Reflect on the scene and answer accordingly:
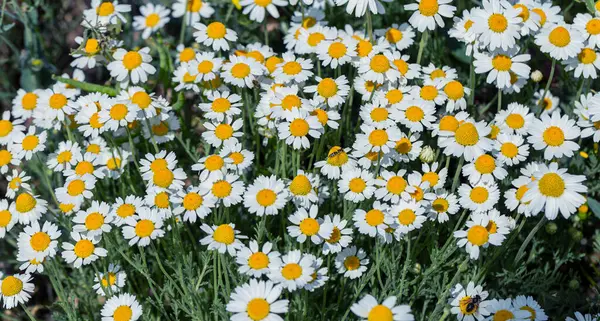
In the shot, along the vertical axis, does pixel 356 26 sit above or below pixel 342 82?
above

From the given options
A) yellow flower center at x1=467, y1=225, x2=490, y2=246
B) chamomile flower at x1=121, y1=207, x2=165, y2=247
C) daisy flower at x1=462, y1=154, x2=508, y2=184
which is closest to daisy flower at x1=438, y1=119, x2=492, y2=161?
daisy flower at x1=462, y1=154, x2=508, y2=184

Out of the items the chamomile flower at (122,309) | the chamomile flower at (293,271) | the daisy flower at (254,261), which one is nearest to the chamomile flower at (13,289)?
the chamomile flower at (122,309)

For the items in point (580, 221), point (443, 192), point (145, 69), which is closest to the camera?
point (443, 192)

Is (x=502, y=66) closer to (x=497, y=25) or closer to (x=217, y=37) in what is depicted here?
(x=497, y=25)

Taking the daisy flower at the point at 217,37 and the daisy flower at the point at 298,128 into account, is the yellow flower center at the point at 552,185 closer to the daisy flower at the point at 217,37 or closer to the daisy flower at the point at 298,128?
the daisy flower at the point at 298,128

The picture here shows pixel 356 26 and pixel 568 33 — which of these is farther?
pixel 356 26

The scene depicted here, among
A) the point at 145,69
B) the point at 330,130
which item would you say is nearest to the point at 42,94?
the point at 145,69

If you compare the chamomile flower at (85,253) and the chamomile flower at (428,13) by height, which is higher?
the chamomile flower at (428,13)

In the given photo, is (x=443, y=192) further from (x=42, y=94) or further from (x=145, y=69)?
(x=42, y=94)
